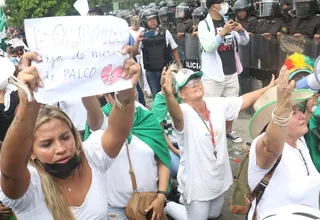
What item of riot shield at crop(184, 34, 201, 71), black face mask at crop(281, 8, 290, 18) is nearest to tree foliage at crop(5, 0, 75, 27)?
riot shield at crop(184, 34, 201, 71)

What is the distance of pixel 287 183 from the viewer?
2.26 meters

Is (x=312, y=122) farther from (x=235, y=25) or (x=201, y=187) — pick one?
(x=235, y=25)

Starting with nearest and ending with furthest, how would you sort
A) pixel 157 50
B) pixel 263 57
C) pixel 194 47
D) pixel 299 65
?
pixel 299 65
pixel 157 50
pixel 263 57
pixel 194 47

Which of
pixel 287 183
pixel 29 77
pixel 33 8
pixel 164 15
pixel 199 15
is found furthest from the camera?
pixel 33 8

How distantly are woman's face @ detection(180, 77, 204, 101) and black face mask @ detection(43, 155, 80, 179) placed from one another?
160cm

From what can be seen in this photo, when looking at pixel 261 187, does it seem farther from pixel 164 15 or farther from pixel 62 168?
pixel 164 15

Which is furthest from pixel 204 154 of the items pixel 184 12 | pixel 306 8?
pixel 184 12

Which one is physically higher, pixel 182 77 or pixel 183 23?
pixel 182 77

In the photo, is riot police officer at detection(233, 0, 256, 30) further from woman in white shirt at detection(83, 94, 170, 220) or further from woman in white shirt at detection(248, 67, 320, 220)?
woman in white shirt at detection(248, 67, 320, 220)

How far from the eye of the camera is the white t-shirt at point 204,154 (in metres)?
3.37

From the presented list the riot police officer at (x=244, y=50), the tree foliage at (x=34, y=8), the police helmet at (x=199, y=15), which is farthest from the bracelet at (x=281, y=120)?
the tree foliage at (x=34, y=8)

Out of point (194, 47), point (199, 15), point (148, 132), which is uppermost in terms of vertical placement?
point (148, 132)

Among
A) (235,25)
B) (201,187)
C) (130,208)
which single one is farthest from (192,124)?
(235,25)

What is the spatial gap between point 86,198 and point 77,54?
2.45ft
